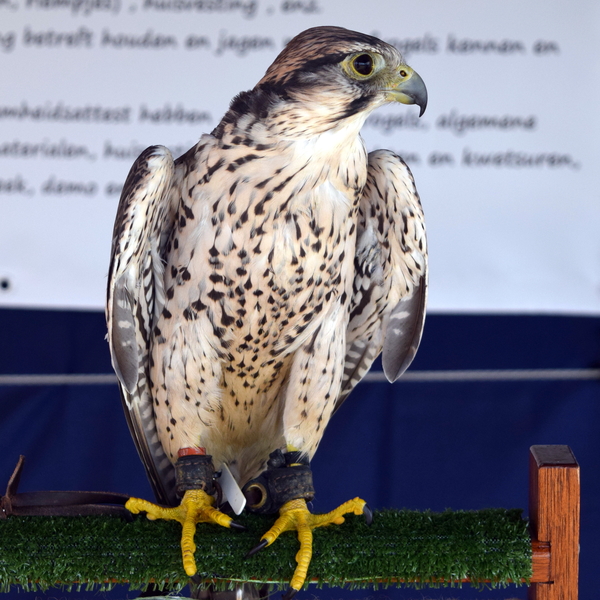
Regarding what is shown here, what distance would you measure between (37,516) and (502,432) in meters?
1.92

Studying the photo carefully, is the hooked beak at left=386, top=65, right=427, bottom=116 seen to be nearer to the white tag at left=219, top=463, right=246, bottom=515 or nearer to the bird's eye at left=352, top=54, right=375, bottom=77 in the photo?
the bird's eye at left=352, top=54, right=375, bottom=77

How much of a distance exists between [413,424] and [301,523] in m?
1.50

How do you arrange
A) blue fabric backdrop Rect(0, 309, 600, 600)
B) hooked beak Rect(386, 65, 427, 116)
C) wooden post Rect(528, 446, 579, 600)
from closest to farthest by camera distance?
wooden post Rect(528, 446, 579, 600) → hooked beak Rect(386, 65, 427, 116) → blue fabric backdrop Rect(0, 309, 600, 600)

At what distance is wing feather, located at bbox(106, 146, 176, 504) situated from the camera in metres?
1.41

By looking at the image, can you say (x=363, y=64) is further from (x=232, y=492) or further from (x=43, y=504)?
(x=43, y=504)

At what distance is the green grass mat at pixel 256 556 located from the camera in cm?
131

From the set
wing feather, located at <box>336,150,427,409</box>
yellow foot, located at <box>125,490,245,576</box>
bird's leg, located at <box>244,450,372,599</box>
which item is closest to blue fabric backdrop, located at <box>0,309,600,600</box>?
wing feather, located at <box>336,150,427,409</box>

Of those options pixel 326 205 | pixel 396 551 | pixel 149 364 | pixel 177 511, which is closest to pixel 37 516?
pixel 177 511

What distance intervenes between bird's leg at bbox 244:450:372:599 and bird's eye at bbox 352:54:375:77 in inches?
31.9

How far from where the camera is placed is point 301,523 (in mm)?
1425

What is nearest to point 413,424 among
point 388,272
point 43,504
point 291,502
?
point 388,272

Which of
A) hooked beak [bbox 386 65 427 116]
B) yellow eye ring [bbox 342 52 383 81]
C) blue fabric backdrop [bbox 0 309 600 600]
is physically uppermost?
yellow eye ring [bbox 342 52 383 81]

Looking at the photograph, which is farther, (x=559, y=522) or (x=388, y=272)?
(x=388, y=272)

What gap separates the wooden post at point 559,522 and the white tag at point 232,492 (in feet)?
1.83
